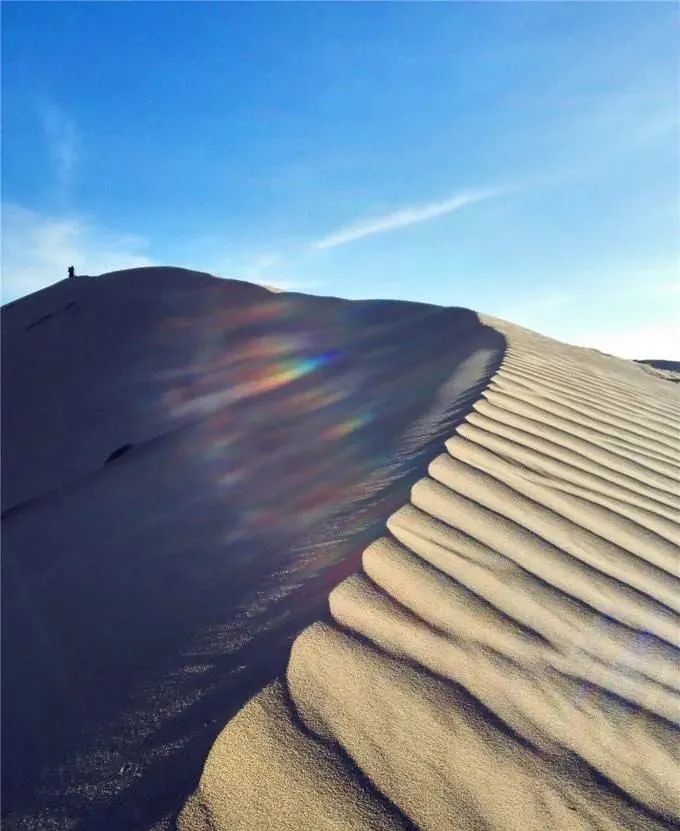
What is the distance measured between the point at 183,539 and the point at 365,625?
45.9 inches

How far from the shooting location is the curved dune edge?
43.0 inches

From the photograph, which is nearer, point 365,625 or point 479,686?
point 479,686

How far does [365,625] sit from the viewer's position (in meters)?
1.47

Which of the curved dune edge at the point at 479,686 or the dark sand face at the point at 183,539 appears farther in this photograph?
the dark sand face at the point at 183,539

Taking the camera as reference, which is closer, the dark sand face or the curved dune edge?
the curved dune edge

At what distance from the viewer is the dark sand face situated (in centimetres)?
131

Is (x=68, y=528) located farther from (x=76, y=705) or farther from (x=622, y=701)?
(x=622, y=701)

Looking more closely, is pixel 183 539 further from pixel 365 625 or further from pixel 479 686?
pixel 479 686

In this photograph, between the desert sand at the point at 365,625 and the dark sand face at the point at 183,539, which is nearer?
the desert sand at the point at 365,625

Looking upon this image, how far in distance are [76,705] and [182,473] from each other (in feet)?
6.74

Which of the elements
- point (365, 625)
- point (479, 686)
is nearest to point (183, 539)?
point (365, 625)

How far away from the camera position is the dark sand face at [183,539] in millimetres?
1312

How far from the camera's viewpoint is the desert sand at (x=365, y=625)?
1137 mm

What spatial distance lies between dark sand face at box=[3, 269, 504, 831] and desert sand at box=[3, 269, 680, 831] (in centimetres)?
1
